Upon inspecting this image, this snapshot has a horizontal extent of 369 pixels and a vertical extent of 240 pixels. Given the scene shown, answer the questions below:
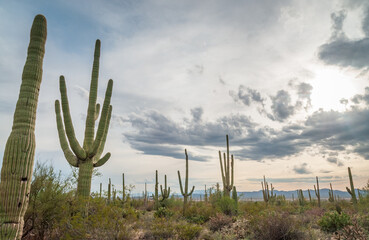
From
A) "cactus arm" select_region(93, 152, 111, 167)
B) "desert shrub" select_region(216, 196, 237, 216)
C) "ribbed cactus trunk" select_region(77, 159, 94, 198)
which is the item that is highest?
"cactus arm" select_region(93, 152, 111, 167)

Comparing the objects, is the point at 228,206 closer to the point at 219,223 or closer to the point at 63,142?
the point at 219,223

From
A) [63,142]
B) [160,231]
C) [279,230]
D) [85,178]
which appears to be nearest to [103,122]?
[63,142]

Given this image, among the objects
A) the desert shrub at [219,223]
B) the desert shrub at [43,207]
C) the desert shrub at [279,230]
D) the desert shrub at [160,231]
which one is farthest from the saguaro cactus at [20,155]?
the desert shrub at [219,223]

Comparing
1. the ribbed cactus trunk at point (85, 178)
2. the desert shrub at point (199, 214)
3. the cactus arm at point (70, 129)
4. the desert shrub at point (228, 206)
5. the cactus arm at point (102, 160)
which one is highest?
the cactus arm at point (70, 129)

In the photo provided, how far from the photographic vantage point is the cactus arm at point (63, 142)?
960 centimetres

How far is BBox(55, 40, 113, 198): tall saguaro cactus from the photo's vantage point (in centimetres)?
932

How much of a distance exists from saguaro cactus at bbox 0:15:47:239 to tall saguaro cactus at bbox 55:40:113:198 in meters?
2.62

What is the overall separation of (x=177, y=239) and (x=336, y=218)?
24.8 feet

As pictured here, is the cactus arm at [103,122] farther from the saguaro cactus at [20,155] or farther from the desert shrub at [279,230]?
the desert shrub at [279,230]

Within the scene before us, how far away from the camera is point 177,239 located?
965 centimetres

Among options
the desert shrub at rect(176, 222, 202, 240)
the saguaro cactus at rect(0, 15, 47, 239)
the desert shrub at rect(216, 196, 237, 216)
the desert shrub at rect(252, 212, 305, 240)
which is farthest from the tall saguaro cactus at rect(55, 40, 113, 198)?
the desert shrub at rect(216, 196, 237, 216)

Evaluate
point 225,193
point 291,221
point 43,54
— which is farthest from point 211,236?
point 225,193

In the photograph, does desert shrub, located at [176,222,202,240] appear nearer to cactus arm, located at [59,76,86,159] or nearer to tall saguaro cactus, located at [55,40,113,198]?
tall saguaro cactus, located at [55,40,113,198]

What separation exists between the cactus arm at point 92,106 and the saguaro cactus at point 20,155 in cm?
306
